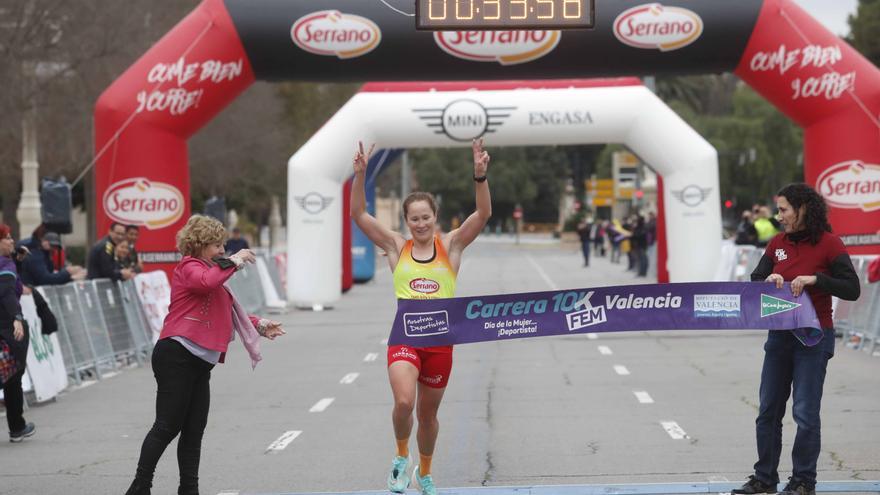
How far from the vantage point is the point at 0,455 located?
967 centimetres

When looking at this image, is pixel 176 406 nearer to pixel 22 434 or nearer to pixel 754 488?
pixel 754 488

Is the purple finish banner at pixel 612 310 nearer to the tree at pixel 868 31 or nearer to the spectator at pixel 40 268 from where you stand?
the spectator at pixel 40 268

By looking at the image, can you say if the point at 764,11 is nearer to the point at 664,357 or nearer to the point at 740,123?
the point at 664,357

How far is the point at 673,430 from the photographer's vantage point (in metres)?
10.2

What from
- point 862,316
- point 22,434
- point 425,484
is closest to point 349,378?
point 22,434

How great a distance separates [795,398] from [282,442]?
4.20 metres

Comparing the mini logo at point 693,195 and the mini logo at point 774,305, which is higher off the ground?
the mini logo at point 693,195

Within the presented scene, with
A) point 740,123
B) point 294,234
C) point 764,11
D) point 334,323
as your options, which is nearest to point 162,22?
point 294,234

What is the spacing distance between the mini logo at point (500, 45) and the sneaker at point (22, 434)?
30.0 ft

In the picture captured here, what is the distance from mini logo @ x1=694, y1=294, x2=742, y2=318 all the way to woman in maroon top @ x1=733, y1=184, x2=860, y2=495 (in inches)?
13.1

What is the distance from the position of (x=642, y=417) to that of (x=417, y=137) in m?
13.9

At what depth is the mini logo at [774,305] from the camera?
7.24 meters

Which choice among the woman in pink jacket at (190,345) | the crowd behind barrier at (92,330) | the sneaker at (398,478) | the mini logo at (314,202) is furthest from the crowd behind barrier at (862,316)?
the woman in pink jacket at (190,345)

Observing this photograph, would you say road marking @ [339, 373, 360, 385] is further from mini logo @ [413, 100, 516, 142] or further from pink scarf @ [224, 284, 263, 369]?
mini logo @ [413, 100, 516, 142]
